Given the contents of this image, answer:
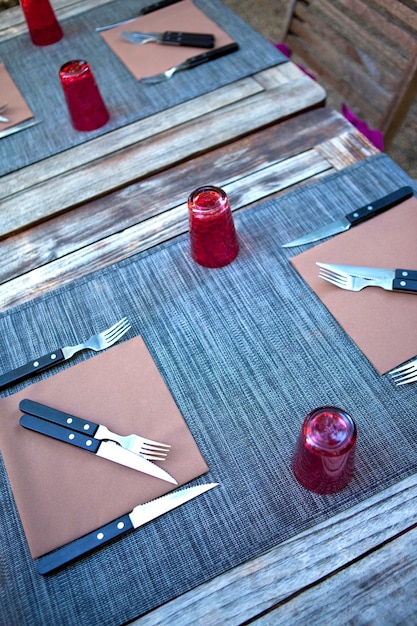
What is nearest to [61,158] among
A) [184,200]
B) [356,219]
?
[184,200]

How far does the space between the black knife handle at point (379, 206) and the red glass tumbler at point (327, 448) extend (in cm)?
35

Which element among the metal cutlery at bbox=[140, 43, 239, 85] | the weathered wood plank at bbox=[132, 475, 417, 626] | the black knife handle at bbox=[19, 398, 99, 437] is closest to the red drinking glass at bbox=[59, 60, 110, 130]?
the metal cutlery at bbox=[140, 43, 239, 85]

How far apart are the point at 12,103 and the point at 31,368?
62cm

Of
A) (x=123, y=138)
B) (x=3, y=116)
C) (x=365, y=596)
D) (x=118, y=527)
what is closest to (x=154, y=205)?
(x=123, y=138)

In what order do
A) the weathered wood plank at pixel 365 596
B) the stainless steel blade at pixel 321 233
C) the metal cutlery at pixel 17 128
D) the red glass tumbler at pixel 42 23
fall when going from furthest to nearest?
the red glass tumbler at pixel 42 23
the metal cutlery at pixel 17 128
the stainless steel blade at pixel 321 233
the weathered wood plank at pixel 365 596

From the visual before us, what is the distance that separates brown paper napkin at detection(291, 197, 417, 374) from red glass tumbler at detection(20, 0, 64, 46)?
81 centimetres

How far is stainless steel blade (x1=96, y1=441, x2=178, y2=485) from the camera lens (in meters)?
0.59

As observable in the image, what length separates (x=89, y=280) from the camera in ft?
2.54

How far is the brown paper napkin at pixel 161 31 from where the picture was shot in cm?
104

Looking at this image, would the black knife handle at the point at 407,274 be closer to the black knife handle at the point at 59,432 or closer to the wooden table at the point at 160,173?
the wooden table at the point at 160,173

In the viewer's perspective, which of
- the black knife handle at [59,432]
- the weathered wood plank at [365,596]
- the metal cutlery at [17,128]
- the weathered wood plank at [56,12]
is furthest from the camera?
→ the weathered wood plank at [56,12]

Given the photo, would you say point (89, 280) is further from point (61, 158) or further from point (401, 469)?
point (401, 469)

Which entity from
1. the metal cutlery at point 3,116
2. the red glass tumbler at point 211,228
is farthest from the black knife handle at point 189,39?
the red glass tumbler at point 211,228

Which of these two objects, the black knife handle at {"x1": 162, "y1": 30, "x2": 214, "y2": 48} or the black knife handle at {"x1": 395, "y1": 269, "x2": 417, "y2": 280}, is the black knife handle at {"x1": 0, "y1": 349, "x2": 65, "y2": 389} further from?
the black knife handle at {"x1": 162, "y1": 30, "x2": 214, "y2": 48}
